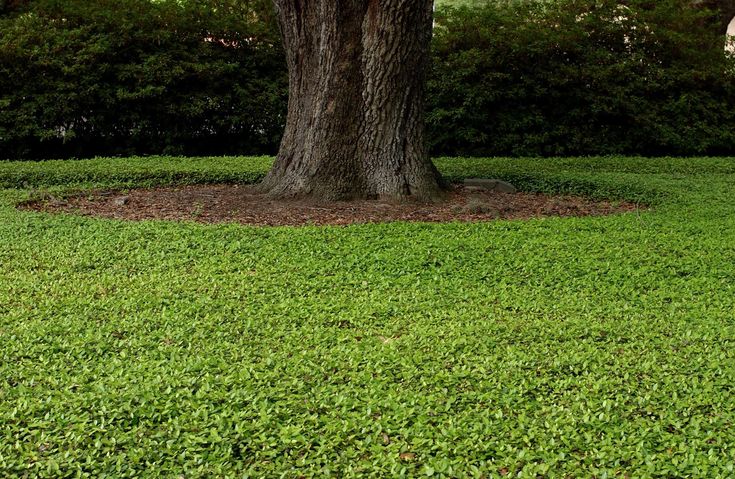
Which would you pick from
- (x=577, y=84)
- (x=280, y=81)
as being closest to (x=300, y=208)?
(x=280, y=81)

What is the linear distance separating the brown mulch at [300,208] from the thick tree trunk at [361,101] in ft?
0.85

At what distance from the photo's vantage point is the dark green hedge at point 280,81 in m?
11.9

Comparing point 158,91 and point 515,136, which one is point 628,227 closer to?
point 515,136

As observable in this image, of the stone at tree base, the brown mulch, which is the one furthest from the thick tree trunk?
the stone at tree base

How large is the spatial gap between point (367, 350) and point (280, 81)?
31.3 feet

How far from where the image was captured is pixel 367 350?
3795 mm

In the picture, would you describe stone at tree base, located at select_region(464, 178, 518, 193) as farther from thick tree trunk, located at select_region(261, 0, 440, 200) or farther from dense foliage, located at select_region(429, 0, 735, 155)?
dense foliage, located at select_region(429, 0, 735, 155)

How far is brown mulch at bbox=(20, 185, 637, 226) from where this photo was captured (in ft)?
23.6

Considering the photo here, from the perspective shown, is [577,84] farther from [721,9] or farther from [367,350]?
[367,350]

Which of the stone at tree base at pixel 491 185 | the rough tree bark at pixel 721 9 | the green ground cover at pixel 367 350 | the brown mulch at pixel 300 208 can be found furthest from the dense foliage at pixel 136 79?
the rough tree bark at pixel 721 9

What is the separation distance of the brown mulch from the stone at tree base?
0.32 metres

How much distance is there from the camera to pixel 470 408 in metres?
3.20

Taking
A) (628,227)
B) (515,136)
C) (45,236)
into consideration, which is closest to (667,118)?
(515,136)

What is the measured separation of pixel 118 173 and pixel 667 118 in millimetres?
8500
